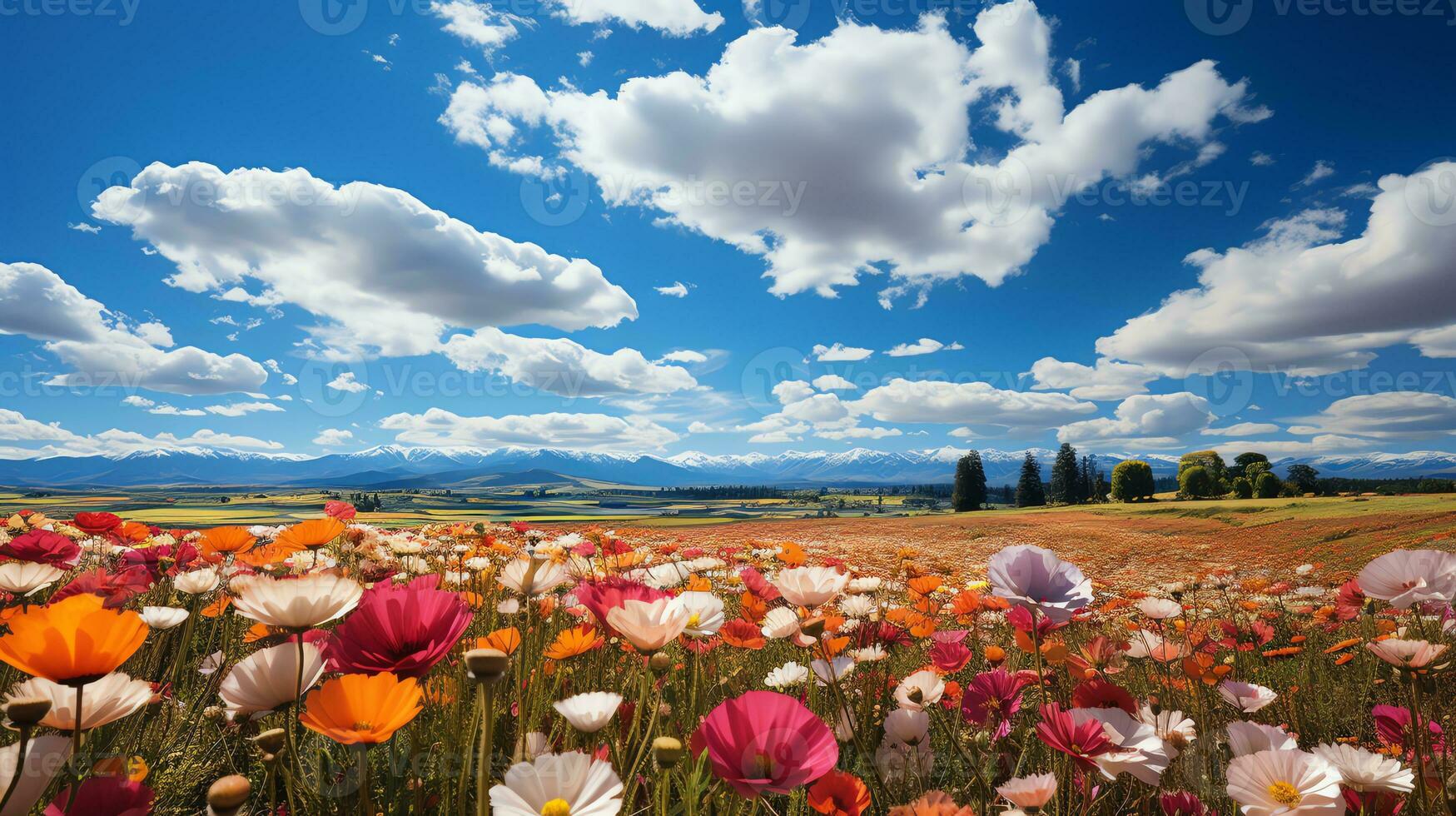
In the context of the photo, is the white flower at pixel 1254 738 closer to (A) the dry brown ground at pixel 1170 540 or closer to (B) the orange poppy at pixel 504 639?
(B) the orange poppy at pixel 504 639

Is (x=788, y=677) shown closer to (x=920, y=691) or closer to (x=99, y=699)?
(x=920, y=691)

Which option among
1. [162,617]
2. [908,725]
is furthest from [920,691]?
[162,617]

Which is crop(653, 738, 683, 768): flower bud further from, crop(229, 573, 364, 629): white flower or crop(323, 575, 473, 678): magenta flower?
crop(229, 573, 364, 629): white flower

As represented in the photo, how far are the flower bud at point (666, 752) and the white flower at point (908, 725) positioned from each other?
812 mm

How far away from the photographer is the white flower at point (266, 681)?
2.97 feet

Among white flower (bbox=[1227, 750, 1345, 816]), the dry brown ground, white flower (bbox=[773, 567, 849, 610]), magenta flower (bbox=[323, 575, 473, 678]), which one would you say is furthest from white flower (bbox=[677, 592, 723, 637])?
the dry brown ground

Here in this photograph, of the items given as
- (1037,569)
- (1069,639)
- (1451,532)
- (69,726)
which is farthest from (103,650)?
(1451,532)

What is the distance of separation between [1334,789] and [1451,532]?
13342mm

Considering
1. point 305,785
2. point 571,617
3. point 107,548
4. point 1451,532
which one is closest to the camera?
point 305,785

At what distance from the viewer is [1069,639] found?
123 inches

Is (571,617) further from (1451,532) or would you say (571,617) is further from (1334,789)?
(1451,532)

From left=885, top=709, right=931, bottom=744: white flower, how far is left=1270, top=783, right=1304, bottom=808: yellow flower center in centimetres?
63

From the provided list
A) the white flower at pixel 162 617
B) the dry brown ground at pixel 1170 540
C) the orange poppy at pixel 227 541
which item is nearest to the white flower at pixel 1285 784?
the white flower at pixel 162 617

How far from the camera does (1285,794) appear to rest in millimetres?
1047
